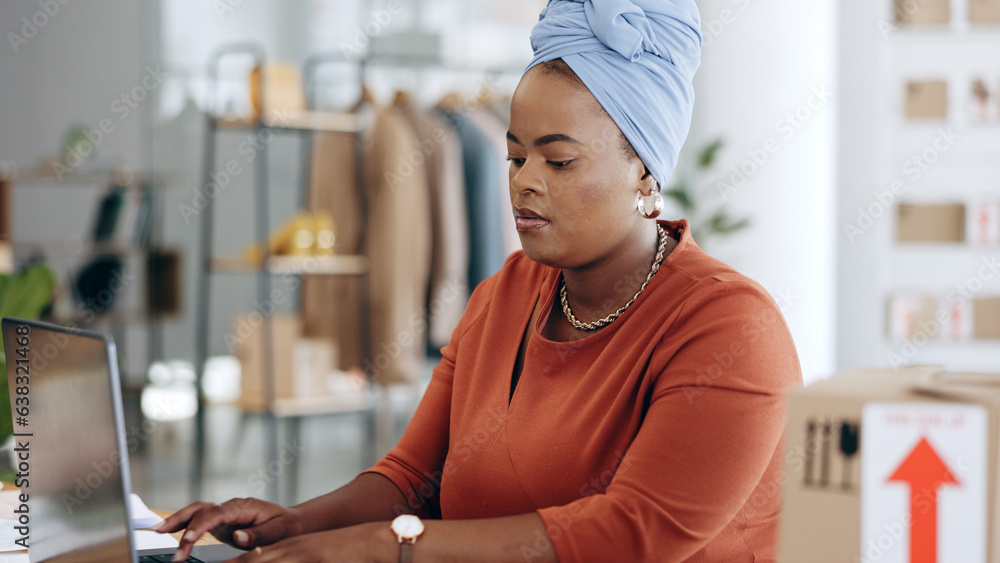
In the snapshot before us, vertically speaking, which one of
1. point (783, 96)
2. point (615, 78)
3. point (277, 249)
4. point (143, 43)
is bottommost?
point (277, 249)

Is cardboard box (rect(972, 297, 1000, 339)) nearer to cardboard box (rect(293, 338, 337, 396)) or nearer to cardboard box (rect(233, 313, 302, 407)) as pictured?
cardboard box (rect(293, 338, 337, 396))

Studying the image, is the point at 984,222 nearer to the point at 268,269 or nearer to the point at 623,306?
the point at 268,269

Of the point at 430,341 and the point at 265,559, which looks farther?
the point at 430,341

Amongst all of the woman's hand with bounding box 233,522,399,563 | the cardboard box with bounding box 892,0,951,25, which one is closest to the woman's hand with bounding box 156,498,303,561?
the woman's hand with bounding box 233,522,399,563

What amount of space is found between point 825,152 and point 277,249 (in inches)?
86.9

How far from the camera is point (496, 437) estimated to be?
1240 millimetres

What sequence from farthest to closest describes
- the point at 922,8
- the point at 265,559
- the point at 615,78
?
1. the point at 922,8
2. the point at 615,78
3. the point at 265,559

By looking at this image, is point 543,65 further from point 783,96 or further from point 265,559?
point 783,96

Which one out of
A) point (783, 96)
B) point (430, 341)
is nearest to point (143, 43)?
point (430, 341)

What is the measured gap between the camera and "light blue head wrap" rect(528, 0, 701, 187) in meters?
1.16

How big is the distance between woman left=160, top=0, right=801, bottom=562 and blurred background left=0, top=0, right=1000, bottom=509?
2.29m

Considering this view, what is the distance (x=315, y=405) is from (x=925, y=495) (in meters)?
3.23

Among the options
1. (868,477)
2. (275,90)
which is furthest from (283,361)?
(868,477)

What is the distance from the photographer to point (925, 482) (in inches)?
24.3
